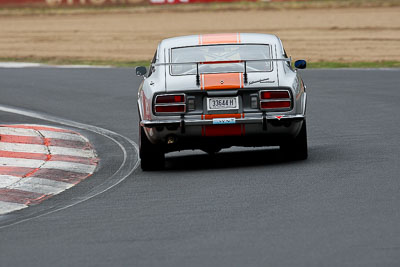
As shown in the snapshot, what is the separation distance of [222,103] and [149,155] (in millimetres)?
1041

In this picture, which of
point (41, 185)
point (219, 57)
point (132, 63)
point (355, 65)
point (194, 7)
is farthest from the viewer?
point (194, 7)

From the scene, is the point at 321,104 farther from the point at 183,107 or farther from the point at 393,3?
the point at 393,3

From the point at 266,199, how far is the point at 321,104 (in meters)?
9.14

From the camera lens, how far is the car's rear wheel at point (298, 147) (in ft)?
36.3

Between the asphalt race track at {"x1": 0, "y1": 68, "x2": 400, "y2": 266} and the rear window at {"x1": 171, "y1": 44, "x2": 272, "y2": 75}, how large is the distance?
1.01 meters

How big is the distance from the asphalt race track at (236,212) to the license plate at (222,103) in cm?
Result: 65

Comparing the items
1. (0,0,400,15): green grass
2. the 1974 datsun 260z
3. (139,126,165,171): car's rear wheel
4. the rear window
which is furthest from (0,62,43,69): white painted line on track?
the 1974 datsun 260z

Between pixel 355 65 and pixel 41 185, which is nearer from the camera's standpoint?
pixel 41 185

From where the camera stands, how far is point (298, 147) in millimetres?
11141

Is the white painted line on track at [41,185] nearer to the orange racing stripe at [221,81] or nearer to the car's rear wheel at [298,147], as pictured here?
the orange racing stripe at [221,81]

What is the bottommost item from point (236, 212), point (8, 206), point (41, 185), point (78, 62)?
point (78, 62)

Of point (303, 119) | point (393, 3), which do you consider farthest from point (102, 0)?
point (303, 119)

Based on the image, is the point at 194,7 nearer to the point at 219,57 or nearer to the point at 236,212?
the point at 219,57

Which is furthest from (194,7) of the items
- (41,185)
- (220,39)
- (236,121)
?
(41,185)
